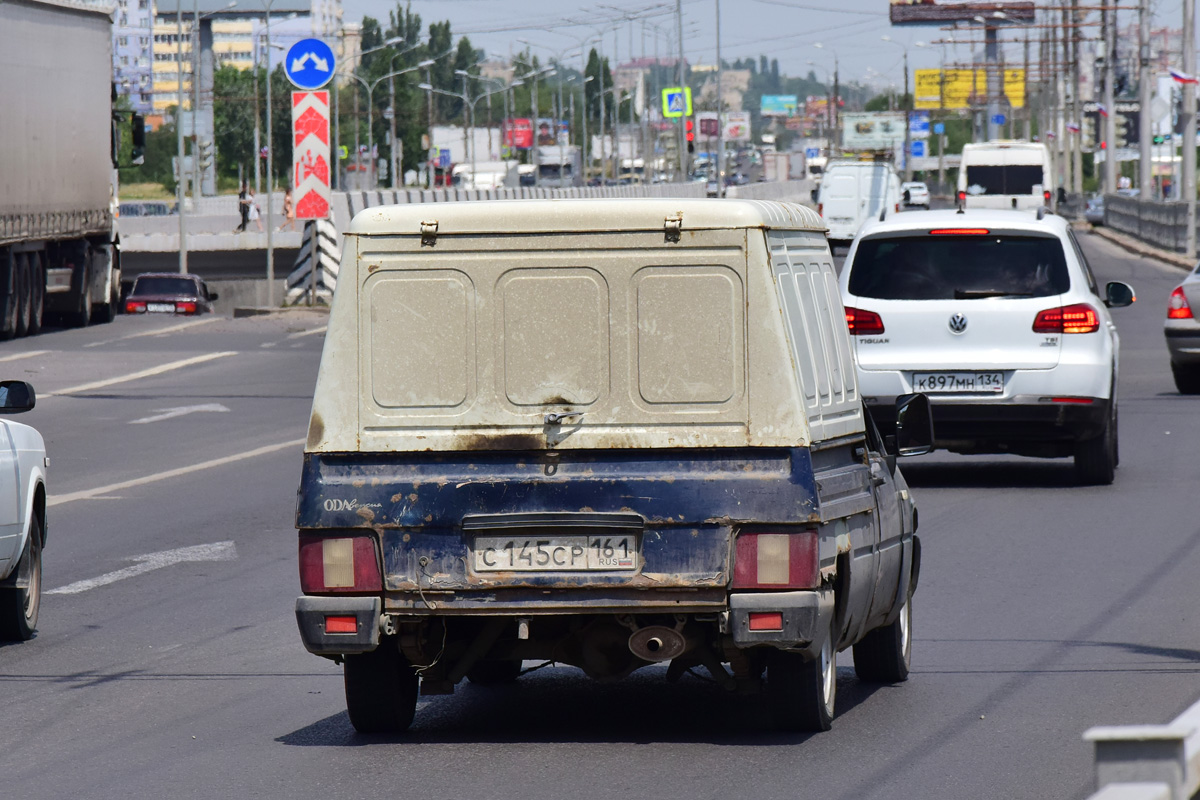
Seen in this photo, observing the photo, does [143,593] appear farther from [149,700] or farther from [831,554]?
[831,554]

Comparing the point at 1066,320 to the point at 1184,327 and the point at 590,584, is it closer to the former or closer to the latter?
the point at 1184,327

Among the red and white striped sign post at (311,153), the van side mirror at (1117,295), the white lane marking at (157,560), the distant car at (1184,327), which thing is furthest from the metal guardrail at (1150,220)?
the white lane marking at (157,560)

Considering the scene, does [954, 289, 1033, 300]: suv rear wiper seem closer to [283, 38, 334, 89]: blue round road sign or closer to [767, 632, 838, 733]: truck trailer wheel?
[767, 632, 838, 733]: truck trailer wheel

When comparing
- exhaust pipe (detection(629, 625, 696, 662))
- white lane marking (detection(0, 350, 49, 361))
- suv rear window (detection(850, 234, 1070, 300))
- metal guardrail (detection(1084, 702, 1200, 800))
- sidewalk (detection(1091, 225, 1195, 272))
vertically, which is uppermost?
suv rear window (detection(850, 234, 1070, 300))

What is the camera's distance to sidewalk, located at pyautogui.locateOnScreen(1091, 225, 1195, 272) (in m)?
49.9

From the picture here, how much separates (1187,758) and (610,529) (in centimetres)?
342

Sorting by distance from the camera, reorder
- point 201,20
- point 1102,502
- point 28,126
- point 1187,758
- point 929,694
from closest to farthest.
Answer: point 1187,758, point 929,694, point 1102,502, point 28,126, point 201,20

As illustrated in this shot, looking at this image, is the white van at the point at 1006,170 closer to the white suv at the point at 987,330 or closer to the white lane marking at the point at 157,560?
the white suv at the point at 987,330

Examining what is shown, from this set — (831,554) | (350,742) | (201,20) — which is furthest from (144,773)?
(201,20)

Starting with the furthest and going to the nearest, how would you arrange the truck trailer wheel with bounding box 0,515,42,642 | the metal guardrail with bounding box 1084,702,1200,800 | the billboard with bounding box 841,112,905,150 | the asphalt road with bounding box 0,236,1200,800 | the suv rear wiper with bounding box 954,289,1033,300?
the billboard with bounding box 841,112,905,150, the suv rear wiper with bounding box 954,289,1033,300, the truck trailer wheel with bounding box 0,515,42,642, the asphalt road with bounding box 0,236,1200,800, the metal guardrail with bounding box 1084,702,1200,800

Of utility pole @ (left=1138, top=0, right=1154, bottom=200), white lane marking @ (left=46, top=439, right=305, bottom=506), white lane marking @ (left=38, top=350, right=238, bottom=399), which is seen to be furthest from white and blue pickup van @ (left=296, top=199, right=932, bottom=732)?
utility pole @ (left=1138, top=0, right=1154, bottom=200)

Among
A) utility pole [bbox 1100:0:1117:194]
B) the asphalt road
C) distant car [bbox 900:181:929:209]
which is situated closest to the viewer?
the asphalt road

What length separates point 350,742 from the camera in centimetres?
726

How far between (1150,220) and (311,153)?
3087 cm
